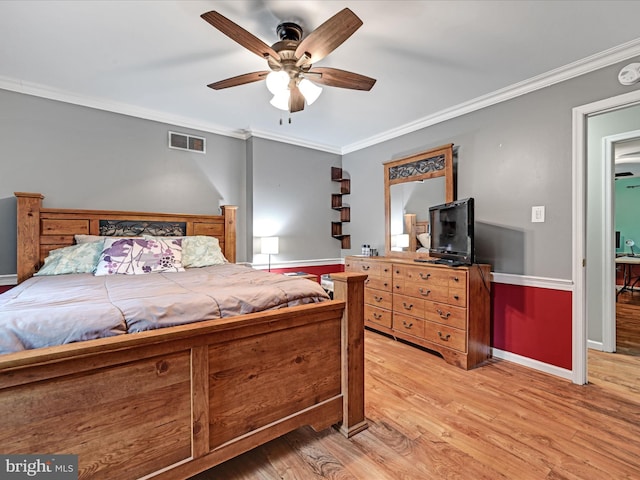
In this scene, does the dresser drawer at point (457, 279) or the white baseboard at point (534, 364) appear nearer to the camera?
the white baseboard at point (534, 364)

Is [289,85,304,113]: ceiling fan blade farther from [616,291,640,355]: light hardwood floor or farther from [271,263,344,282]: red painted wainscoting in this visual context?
[616,291,640,355]: light hardwood floor

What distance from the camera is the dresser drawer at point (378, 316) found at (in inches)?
129

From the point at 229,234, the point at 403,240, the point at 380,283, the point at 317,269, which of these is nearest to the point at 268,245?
the point at 229,234

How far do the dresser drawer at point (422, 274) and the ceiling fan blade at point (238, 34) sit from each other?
2146 mm

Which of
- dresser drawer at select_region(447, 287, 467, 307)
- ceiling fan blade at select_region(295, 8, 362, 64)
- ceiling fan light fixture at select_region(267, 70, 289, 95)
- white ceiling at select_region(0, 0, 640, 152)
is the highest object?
white ceiling at select_region(0, 0, 640, 152)

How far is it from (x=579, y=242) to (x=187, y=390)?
2.86 metres

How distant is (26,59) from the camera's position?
7.57 ft

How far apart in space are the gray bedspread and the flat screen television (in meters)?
1.56

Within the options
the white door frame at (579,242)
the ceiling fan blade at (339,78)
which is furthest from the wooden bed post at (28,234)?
the white door frame at (579,242)

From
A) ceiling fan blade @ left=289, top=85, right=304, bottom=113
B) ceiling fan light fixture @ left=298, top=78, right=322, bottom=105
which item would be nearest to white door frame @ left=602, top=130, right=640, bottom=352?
ceiling fan light fixture @ left=298, top=78, right=322, bottom=105

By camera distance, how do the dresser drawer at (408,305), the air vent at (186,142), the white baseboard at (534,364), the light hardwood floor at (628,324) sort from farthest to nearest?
1. the air vent at (186,142)
2. the light hardwood floor at (628,324)
3. the dresser drawer at (408,305)
4. the white baseboard at (534,364)

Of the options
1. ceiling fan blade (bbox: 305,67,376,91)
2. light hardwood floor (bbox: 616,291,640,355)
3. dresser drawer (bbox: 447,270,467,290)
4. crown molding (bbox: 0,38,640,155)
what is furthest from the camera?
light hardwood floor (bbox: 616,291,640,355)

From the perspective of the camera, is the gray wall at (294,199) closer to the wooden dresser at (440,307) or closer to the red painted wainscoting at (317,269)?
the red painted wainscoting at (317,269)

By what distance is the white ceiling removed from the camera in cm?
177
